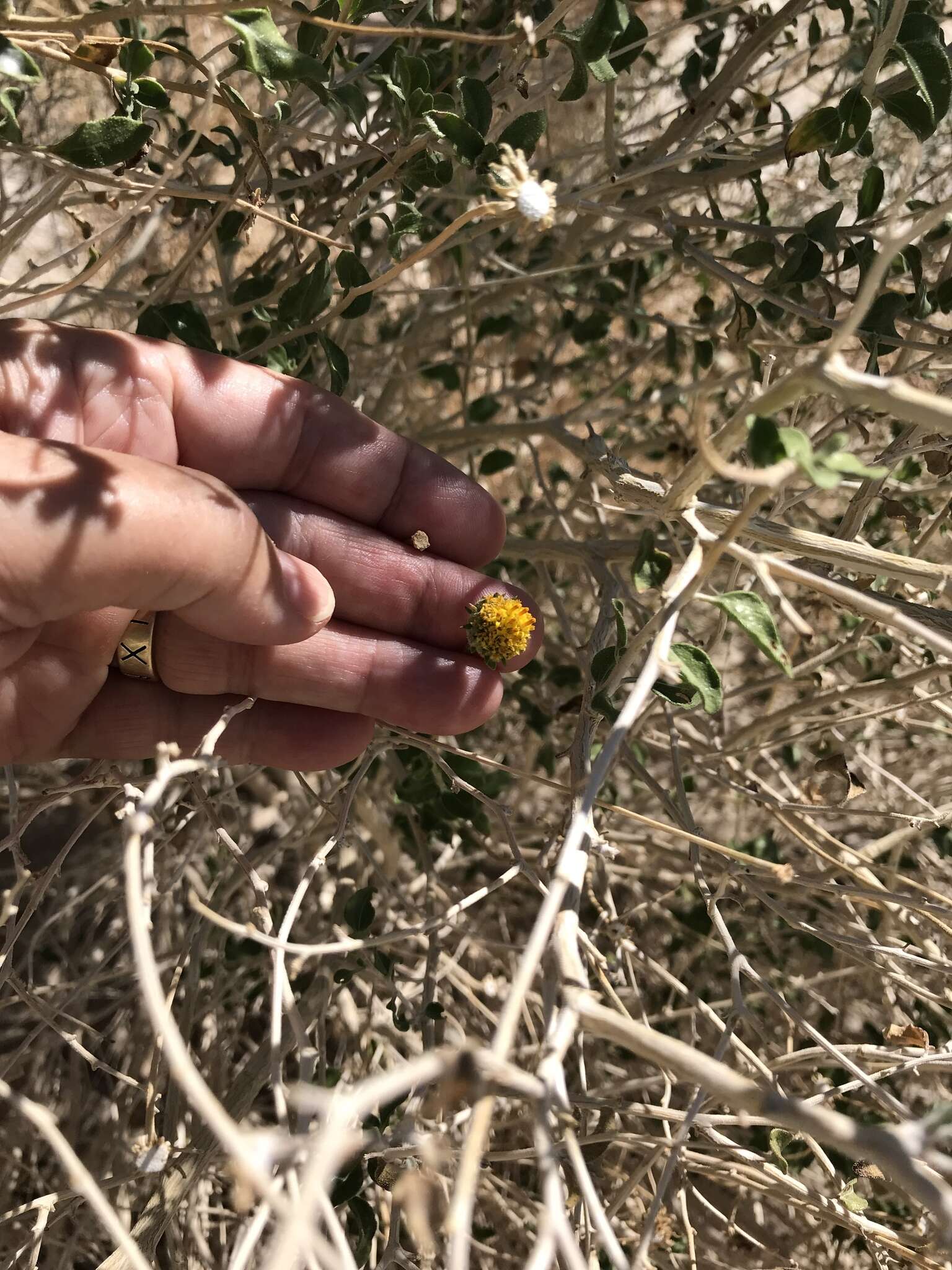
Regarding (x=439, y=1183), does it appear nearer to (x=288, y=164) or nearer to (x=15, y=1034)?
(x=15, y=1034)

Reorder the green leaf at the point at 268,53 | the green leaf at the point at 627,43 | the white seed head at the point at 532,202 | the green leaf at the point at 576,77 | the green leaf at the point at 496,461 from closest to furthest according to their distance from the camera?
the white seed head at the point at 532,202, the green leaf at the point at 268,53, the green leaf at the point at 576,77, the green leaf at the point at 627,43, the green leaf at the point at 496,461

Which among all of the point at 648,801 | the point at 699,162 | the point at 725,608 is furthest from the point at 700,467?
the point at 648,801

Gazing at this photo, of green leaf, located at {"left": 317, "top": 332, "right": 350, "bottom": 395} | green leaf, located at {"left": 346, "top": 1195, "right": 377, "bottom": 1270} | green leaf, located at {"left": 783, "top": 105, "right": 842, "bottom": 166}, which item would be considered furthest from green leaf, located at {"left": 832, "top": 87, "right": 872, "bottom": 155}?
green leaf, located at {"left": 346, "top": 1195, "right": 377, "bottom": 1270}

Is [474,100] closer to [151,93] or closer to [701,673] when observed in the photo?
[151,93]

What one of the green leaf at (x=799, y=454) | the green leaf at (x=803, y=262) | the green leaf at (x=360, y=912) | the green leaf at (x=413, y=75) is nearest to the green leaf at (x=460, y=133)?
the green leaf at (x=413, y=75)

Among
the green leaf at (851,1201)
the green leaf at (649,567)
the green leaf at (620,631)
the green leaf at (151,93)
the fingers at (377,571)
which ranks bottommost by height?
the green leaf at (851,1201)

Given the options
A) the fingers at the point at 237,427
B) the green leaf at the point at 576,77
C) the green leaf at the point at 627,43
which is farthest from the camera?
the fingers at the point at 237,427

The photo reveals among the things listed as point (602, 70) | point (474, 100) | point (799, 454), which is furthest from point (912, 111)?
point (799, 454)

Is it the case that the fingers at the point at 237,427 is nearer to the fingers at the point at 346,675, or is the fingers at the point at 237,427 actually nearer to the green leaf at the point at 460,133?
the fingers at the point at 346,675
